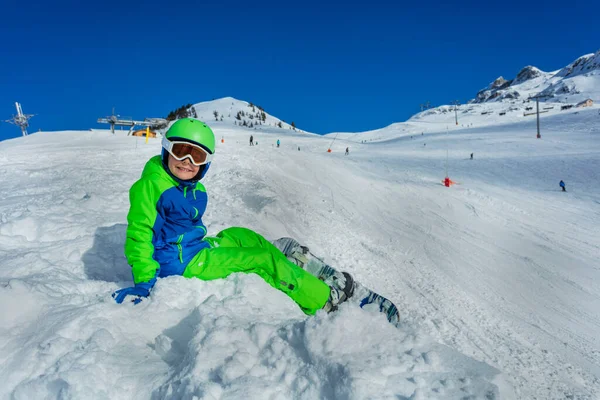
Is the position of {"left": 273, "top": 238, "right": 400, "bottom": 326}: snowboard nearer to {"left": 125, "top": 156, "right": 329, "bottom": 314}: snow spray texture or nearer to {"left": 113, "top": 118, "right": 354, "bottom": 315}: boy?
{"left": 113, "top": 118, "right": 354, "bottom": 315}: boy

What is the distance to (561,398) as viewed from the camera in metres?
3.61

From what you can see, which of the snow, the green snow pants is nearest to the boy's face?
the green snow pants

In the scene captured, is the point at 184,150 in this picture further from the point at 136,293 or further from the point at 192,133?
the point at 136,293

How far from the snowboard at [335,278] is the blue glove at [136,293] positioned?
198cm

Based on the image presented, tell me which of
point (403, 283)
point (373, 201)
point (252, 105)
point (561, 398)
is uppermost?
point (252, 105)

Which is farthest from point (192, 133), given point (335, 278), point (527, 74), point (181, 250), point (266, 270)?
point (527, 74)

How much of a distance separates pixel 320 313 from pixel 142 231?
7.14 ft

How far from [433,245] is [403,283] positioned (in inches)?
86.4

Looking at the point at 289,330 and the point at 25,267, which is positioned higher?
the point at 25,267

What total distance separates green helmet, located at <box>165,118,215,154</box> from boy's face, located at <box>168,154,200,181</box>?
233 millimetres

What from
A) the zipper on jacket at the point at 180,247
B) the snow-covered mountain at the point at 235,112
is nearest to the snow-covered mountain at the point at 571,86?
the snow-covered mountain at the point at 235,112

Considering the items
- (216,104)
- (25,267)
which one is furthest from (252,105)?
(25,267)

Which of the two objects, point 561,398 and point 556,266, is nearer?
point 561,398

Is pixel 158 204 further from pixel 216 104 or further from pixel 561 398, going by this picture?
pixel 216 104
